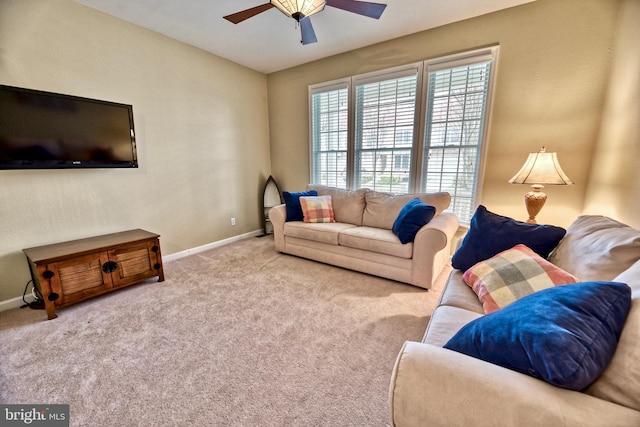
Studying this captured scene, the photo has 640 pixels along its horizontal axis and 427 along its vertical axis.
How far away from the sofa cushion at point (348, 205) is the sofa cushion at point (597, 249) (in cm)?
205

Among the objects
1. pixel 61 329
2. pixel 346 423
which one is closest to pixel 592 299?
pixel 346 423

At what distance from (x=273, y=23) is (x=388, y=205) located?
2414 mm

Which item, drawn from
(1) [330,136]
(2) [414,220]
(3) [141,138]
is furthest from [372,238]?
(3) [141,138]

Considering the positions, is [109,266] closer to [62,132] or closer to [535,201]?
[62,132]

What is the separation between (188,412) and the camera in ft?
4.22

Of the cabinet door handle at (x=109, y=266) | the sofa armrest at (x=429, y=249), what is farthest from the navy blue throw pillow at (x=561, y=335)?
the cabinet door handle at (x=109, y=266)

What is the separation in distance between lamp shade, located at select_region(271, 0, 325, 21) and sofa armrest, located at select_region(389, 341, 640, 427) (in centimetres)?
225

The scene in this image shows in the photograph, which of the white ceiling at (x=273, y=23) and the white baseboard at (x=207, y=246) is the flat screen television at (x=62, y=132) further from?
the white baseboard at (x=207, y=246)

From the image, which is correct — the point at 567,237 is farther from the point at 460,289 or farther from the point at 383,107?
the point at 383,107

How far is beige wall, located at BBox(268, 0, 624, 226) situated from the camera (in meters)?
2.33

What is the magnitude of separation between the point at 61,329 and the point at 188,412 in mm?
1457

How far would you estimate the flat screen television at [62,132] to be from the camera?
2078mm

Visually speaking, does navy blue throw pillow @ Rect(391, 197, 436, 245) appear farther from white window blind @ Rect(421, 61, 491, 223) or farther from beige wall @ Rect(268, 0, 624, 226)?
beige wall @ Rect(268, 0, 624, 226)

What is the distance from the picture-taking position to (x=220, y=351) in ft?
5.59
